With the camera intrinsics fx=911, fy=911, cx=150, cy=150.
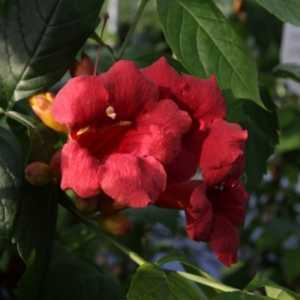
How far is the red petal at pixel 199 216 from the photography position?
2.90 ft

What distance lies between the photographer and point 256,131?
4.88ft

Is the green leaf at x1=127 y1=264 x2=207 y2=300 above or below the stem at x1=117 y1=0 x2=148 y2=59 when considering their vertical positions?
below

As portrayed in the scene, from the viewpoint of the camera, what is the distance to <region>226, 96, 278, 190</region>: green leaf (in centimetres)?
118

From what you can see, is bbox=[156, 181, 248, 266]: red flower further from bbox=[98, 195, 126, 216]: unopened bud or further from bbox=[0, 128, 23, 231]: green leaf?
bbox=[0, 128, 23, 231]: green leaf

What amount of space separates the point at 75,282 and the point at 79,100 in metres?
0.31

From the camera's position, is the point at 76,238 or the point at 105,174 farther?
the point at 76,238

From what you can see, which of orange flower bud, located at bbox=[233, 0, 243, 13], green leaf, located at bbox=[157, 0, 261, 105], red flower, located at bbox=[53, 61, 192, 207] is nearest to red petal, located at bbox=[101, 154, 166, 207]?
red flower, located at bbox=[53, 61, 192, 207]

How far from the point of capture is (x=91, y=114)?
2.91 feet

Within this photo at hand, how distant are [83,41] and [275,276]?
1763mm

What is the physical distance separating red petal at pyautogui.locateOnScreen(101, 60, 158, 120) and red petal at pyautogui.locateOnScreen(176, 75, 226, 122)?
38 millimetres

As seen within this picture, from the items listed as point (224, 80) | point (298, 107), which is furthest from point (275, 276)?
point (224, 80)

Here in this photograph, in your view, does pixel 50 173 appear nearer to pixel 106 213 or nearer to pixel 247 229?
pixel 106 213

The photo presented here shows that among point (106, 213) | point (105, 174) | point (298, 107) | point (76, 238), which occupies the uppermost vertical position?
point (105, 174)

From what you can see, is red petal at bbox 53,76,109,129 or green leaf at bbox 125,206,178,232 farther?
green leaf at bbox 125,206,178,232
